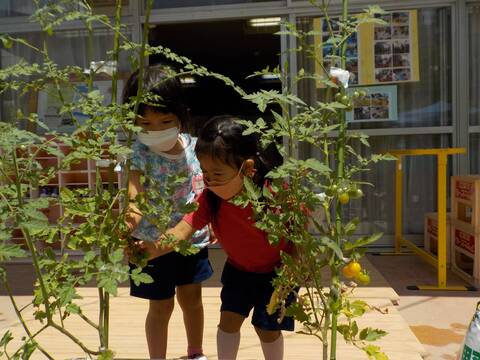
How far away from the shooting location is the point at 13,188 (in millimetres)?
1097

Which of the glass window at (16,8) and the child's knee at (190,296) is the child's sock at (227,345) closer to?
the child's knee at (190,296)

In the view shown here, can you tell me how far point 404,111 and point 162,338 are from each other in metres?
3.33

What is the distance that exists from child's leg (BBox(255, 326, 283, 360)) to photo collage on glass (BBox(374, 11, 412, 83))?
3.29 m

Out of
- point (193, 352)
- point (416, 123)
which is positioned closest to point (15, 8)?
point (416, 123)

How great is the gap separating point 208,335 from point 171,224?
0.81 meters

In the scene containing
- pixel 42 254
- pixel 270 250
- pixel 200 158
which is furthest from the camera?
pixel 270 250

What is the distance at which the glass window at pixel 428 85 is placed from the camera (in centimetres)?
452

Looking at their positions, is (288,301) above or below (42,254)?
below

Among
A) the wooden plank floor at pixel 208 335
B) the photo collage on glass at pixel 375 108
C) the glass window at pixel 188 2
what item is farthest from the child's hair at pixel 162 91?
the glass window at pixel 188 2

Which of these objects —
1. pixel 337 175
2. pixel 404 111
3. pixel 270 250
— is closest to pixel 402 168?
pixel 404 111

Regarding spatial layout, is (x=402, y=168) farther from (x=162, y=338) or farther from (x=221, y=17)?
(x=162, y=338)

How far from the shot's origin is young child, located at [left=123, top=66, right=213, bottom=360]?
1.73 meters

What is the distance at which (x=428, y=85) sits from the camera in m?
4.56

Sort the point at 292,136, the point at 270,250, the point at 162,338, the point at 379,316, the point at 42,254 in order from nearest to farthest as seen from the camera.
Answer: the point at 292,136 < the point at 42,254 < the point at 270,250 < the point at 162,338 < the point at 379,316
